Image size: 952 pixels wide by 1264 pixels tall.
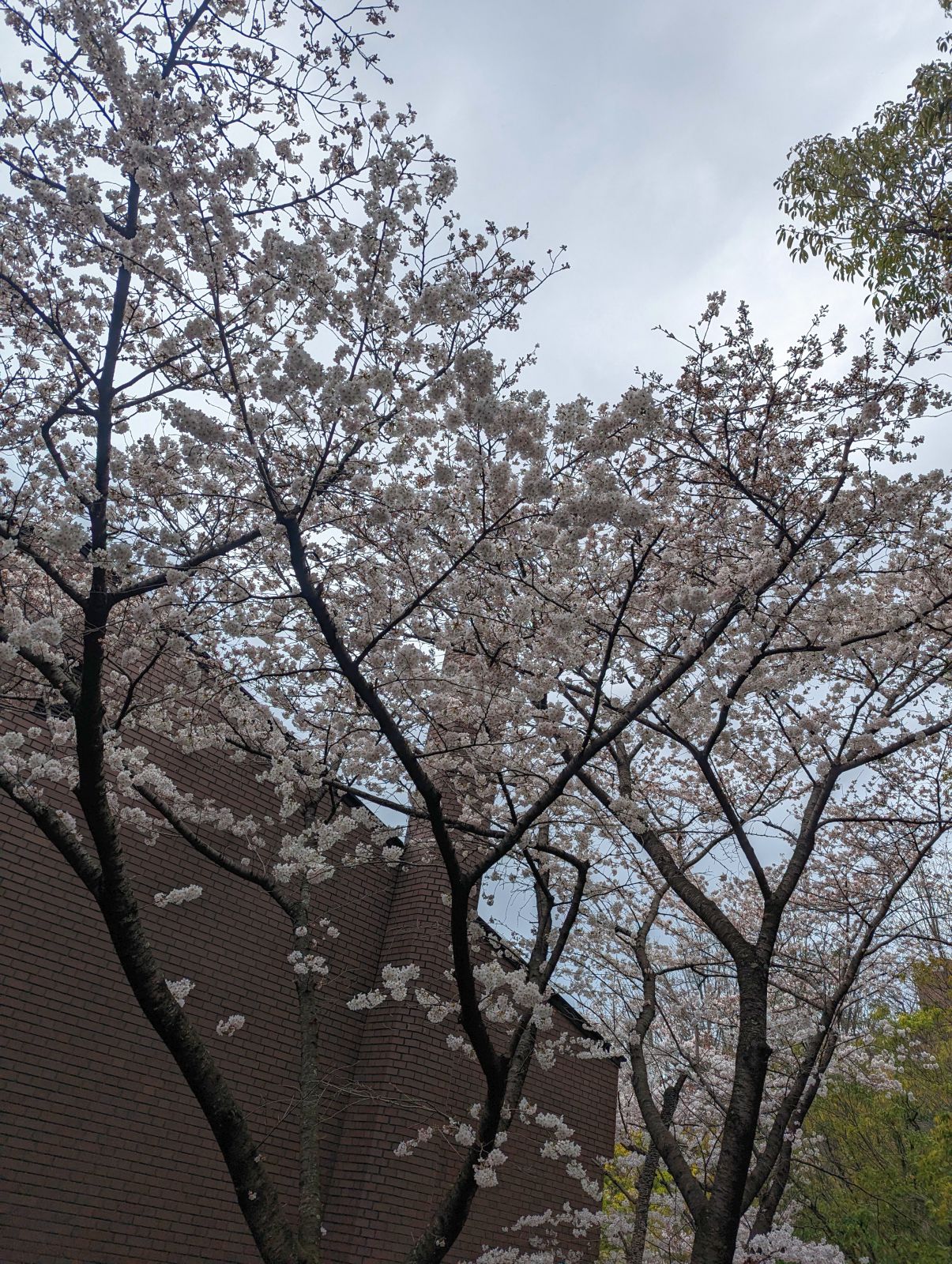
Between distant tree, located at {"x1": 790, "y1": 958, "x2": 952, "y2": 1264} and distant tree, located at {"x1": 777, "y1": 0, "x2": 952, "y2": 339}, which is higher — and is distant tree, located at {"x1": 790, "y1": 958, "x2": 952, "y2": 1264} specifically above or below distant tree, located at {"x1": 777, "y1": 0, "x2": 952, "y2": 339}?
below

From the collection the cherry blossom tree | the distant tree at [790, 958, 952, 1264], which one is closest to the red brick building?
the cherry blossom tree

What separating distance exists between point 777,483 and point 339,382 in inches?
137

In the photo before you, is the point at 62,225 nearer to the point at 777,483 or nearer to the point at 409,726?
the point at 409,726

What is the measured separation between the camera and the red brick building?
19.7 feet

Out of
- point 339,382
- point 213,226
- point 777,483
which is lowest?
point 339,382

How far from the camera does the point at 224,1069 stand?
7.06m

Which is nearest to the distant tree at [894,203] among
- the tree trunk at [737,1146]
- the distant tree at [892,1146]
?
the tree trunk at [737,1146]

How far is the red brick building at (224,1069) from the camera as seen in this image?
6.02 meters

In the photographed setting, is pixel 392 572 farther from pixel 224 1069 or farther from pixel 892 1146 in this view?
pixel 892 1146

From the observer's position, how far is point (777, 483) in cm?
580

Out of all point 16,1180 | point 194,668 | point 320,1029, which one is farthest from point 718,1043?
point 194,668

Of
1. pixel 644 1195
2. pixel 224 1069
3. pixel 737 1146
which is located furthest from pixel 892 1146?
pixel 224 1069

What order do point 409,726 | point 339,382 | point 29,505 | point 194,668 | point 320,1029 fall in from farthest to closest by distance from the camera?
point 320,1029 < point 409,726 < point 194,668 < point 29,505 < point 339,382

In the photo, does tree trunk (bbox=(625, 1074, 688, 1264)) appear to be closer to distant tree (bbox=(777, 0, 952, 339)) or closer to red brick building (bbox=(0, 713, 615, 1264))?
red brick building (bbox=(0, 713, 615, 1264))
